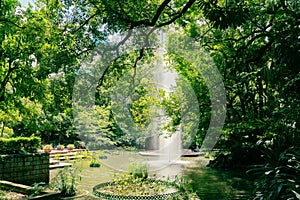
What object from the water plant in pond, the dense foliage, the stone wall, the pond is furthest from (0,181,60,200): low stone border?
the dense foliage

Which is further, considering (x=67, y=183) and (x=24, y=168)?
(x=24, y=168)

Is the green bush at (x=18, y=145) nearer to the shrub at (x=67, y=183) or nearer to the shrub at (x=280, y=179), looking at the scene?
the shrub at (x=67, y=183)

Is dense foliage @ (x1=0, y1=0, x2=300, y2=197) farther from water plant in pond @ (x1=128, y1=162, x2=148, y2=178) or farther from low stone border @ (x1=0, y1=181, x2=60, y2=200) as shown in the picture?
low stone border @ (x1=0, y1=181, x2=60, y2=200)

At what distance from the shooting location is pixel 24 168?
777 centimetres

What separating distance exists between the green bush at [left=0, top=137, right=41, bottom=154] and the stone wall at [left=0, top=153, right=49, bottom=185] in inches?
15.4

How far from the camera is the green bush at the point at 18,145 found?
7949 mm

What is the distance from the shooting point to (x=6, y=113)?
766 cm

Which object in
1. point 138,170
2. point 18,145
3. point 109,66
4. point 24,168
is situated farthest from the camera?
point 18,145

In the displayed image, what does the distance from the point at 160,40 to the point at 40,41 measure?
124 inches

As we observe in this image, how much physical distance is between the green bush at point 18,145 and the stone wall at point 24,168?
391 mm

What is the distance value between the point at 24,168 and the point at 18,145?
0.77m

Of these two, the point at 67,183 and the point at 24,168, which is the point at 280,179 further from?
the point at 24,168

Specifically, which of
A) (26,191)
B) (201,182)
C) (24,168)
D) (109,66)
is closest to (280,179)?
(201,182)

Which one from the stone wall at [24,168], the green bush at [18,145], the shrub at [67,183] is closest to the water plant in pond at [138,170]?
the shrub at [67,183]
